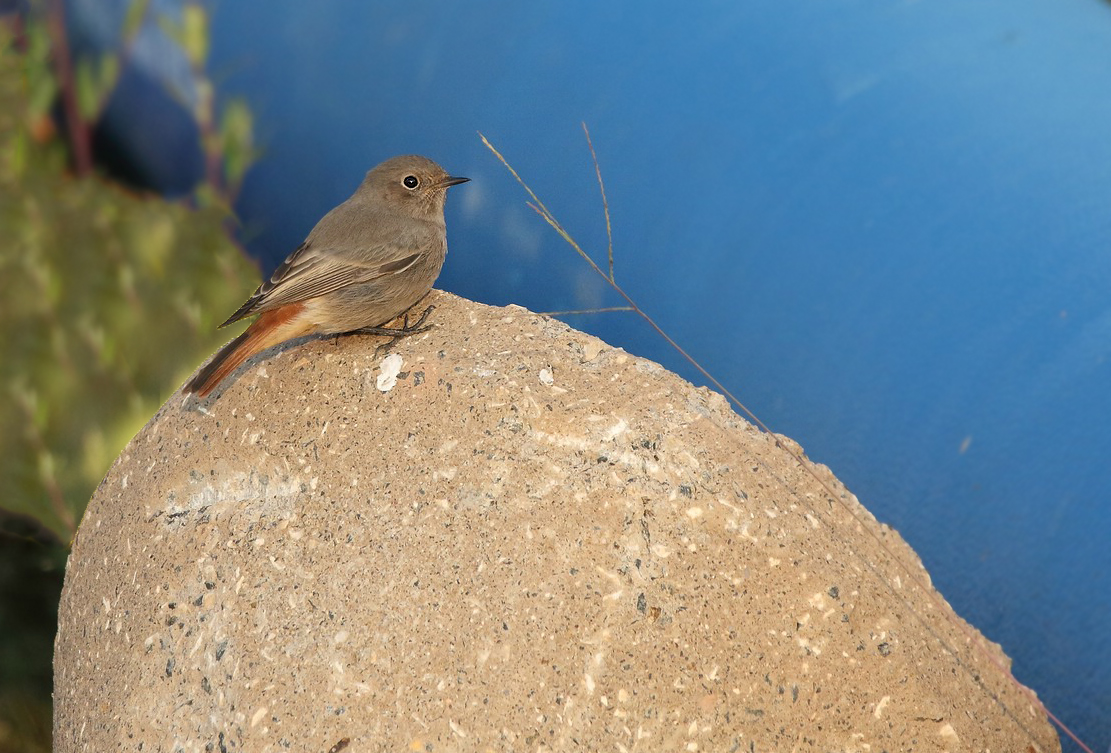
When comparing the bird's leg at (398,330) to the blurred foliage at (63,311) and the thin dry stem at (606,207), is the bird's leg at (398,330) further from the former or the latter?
the blurred foliage at (63,311)

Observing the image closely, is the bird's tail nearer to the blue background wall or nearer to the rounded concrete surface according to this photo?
the rounded concrete surface

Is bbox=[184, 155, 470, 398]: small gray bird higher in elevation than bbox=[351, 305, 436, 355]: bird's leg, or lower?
higher

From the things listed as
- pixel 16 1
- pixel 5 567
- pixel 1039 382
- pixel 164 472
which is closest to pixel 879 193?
pixel 1039 382

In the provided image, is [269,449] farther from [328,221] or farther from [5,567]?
[5,567]

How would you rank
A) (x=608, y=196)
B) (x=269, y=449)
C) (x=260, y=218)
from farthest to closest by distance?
(x=260, y=218) < (x=608, y=196) < (x=269, y=449)

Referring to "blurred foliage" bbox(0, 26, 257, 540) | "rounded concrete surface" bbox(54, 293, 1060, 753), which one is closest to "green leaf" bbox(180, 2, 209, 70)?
"blurred foliage" bbox(0, 26, 257, 540)

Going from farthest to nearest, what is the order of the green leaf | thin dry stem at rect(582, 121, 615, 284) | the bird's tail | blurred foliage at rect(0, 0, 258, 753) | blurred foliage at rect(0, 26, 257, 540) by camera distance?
blurred foliage at rect(0, 26, 257, 540) < blurred foliage at rect(0, 0, 258, 753) < the green leaf < thin dry stem at rect(582, 121, 615, 284) < the bird's tail

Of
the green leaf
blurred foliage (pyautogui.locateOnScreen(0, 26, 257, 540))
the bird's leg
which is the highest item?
the green leaf
